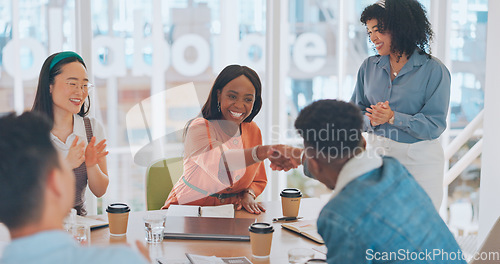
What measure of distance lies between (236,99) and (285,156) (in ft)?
1.18

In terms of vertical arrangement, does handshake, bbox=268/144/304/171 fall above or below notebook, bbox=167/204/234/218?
above

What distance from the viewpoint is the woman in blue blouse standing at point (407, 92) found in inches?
95.9

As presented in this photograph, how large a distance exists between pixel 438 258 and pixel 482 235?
224cm

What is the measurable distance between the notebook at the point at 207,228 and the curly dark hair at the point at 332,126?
55 cm

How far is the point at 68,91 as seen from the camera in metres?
2.29

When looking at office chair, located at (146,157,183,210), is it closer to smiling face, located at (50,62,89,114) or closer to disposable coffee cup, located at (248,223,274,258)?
smiling face, located at (50,62,89,114)

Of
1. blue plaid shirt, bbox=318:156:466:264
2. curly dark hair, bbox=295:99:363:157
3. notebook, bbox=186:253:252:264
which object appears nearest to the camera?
blue plaid shirt, bbox=318:156:466:264

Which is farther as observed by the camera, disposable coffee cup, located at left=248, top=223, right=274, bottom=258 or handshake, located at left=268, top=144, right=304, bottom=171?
handshake, located at left=268, top=144, right=304, bottom=171

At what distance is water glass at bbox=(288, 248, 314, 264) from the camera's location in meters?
1.50

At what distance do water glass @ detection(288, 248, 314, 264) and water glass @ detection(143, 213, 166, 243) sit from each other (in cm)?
47

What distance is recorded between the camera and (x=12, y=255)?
35.0 inches

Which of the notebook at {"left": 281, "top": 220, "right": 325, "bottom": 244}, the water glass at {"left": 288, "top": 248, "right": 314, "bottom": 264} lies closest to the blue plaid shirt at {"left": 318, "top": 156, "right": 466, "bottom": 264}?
the water glass at {"left": 288, "top": 248, "right": 314, "bottom": 264}

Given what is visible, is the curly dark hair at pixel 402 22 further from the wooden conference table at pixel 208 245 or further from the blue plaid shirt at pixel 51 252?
the blue plaid shirt at pixel 51 252

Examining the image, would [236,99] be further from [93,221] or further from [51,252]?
[51,252]
